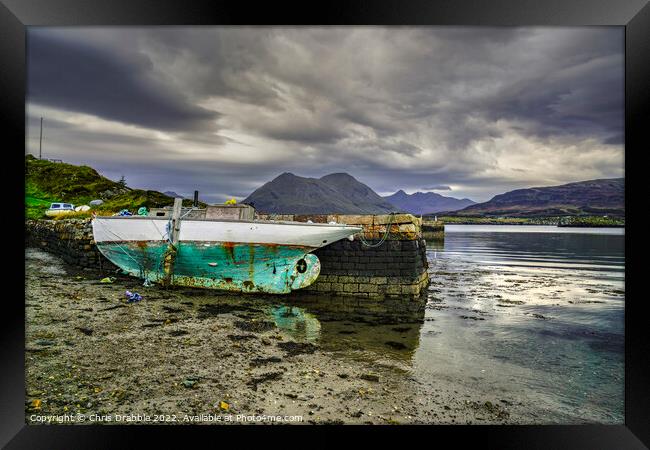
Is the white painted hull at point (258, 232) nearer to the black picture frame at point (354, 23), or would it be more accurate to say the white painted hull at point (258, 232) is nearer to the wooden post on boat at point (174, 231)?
the wooden post on boat at point (174, 231)

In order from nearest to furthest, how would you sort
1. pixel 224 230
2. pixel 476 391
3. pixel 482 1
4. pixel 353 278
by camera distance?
pixel 482 1 < pixel 476 391 < pixel 224 230 < pixel 353 278

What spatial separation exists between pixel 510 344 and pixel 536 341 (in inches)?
34.0

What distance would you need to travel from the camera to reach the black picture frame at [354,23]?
3.04 metres

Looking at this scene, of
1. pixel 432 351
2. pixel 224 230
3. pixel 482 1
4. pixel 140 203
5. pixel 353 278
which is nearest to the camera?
pixel 482 1

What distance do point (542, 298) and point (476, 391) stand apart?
8.88 meters

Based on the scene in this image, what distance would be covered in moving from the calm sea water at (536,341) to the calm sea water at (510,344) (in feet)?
0.07

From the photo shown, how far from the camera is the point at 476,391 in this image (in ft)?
15.4

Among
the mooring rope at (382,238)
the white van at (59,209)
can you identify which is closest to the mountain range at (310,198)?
the mooring rope at (382,238)

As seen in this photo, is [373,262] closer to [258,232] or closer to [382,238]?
[382,238]

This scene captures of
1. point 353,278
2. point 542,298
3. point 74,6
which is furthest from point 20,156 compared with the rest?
point 542,298

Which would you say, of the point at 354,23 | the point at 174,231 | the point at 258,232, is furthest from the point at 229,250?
the point at 354,23

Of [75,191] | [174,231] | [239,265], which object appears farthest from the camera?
[75,191]

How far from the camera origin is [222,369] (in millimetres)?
4543

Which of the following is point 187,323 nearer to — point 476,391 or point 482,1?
point 476,391
